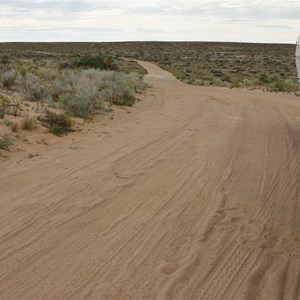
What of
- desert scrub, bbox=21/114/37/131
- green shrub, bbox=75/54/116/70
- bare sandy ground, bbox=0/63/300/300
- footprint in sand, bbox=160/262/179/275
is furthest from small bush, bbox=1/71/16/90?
green shrub, bbox=75/54/116/70

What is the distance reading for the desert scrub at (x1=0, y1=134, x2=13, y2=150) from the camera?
1003 cm

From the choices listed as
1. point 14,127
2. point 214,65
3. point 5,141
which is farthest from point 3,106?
point 214,65

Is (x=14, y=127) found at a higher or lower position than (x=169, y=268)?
higher

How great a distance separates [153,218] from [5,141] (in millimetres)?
4882

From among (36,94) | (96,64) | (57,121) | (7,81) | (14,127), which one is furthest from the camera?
(96,64)

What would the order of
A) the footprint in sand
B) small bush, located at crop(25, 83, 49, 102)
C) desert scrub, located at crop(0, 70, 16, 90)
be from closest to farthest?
the footprint in sand
small bush, located at crop(25, 83, 49, 102)
desert scrub, located at crop(0, 70, 16, 90)

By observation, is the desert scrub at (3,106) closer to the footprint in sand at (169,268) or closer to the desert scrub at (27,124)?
the desert scrub at (27,124)

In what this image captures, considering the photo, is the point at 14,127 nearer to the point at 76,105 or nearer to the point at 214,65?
the point at 76,105

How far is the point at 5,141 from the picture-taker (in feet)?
33.7

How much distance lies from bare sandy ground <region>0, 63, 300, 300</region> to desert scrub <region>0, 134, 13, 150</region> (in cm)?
52

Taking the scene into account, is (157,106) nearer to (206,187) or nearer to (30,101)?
(30,101)

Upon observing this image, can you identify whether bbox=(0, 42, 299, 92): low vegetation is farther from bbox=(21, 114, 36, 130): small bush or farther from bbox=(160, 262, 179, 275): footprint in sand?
bbox=(160, 262, 179, 275): footprint in sand

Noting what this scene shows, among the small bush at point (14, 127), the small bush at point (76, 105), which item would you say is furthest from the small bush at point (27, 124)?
the small bush at point (76, 105)

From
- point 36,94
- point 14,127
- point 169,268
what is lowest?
point 169,268
